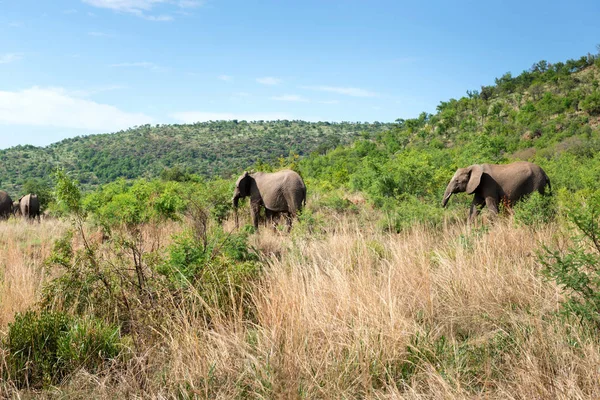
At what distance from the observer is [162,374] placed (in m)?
2.96

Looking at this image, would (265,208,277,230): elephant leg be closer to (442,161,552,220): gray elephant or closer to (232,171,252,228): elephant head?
(232,171,252,228): elephant head

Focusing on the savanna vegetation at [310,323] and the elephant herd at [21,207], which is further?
the elephant herd at [21,207]

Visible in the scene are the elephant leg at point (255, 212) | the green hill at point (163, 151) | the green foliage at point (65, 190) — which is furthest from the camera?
the green hill at point (163, 151)

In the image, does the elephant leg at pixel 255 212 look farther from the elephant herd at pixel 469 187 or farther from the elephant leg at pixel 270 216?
the elephant leg at pixel 270 216

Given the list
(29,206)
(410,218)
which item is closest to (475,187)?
(410,218)

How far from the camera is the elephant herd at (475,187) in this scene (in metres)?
10.1

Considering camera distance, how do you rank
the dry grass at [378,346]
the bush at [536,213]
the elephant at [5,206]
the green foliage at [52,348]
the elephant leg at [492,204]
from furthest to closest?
the elephant at [5,206] < the elephant leg at [492,204] < the bush at [536,213] < the green foliage at [52,348] < the dry grass at [378,346]

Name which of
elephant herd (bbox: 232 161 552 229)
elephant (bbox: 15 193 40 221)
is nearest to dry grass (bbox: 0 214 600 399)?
elephant herd (bbox: 232 161 552 229)

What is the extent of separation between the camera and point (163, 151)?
10025 cm

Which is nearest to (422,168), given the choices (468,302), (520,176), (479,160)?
(479,160)

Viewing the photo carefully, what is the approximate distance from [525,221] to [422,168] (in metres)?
7.98

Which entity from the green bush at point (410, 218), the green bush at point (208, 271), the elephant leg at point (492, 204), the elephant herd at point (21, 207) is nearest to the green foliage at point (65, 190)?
the green bush at point (208, 271)

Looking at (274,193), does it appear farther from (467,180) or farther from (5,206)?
(5,206)

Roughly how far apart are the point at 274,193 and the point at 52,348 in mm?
7179
